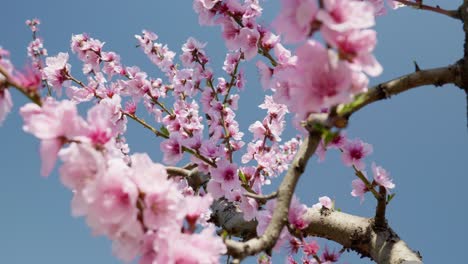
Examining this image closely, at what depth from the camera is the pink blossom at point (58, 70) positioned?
341 cm

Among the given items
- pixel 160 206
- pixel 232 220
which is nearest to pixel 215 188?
pixel 232 220

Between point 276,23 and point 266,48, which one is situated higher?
point 266,48

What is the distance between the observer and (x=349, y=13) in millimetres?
1139

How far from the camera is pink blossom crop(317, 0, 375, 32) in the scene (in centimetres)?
→ 112

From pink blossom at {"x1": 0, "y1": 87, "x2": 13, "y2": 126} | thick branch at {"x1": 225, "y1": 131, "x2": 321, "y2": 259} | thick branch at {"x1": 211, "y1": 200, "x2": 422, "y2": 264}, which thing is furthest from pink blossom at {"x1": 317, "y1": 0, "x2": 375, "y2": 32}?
thick branch at {"x1": 211, "y1": 200, "x2": 422, "y2": 264}

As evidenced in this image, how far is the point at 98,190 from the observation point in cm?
119

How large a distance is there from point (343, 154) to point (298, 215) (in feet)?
2.75

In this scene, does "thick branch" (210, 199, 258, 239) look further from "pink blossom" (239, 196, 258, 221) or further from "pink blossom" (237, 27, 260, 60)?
"pink blossom" (237, 27, 260, 60)

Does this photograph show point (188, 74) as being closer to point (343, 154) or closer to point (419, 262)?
point (343, 154)

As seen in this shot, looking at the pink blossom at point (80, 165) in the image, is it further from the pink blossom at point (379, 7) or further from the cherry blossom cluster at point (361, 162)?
the pink blossom at point (379, 7)

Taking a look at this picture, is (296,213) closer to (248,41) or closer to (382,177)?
(382,177)

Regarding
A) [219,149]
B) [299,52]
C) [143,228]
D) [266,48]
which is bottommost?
[143,228]

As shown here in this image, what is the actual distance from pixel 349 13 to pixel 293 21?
0.17m

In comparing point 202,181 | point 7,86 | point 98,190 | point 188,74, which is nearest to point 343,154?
point 202,181
